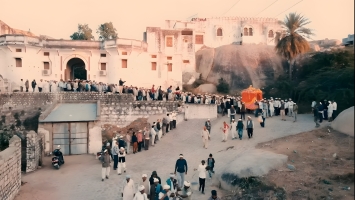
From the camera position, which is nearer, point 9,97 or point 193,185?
point 193,185

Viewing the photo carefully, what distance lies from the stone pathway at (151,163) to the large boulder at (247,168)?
1.43 ft

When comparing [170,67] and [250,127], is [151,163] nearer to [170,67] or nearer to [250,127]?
[250,127]

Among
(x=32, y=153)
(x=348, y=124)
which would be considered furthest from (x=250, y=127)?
(x=348, y=124)

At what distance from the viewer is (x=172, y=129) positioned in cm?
2164

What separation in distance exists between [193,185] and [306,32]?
2427 cm

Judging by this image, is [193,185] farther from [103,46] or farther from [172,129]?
[103,46]

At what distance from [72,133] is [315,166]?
45.1 feet

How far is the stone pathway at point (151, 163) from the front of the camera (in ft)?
40.9

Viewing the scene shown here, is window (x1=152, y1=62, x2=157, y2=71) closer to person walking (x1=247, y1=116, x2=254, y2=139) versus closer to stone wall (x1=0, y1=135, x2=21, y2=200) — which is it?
person walking (x1=247, y1=116, x2=254, y2=139)

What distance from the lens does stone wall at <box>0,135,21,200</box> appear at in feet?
35.1

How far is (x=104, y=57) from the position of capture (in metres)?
→ 29.8

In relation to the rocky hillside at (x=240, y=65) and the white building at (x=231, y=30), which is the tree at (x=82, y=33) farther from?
the rocky hillside at (x=240, y=65)

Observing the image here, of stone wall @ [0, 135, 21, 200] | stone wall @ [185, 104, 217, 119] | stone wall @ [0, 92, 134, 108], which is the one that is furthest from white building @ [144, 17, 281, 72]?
stone wall @ [0, 135, 21, 200]

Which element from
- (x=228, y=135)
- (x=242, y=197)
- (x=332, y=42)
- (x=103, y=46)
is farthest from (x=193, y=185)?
(x=332, y=42)
